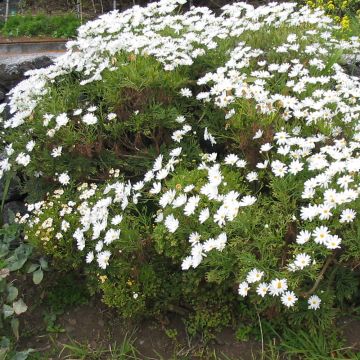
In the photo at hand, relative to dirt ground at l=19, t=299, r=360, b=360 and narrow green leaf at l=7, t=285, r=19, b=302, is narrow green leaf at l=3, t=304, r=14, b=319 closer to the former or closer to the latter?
narrow green leaf at l=7, t=285, r=19, b=302

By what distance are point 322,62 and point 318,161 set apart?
1.37m

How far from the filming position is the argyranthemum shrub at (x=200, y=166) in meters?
2.46

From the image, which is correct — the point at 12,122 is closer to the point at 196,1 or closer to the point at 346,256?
the point at 346,256

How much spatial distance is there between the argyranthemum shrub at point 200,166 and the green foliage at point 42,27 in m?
3.31

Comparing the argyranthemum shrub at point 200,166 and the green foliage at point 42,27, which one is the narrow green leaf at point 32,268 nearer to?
the argyranthemum shrub at point 200,166

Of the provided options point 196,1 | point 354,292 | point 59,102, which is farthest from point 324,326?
point 196,1

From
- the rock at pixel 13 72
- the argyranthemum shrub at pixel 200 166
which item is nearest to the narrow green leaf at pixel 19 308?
the argyranthemum shrub at pixel 200 166

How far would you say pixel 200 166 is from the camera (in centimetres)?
293

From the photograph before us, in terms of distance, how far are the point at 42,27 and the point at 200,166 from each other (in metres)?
5.42

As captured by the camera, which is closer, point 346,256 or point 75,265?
Answer: point 346,256

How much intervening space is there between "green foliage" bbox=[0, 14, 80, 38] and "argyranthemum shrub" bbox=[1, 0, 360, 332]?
3.31 meters

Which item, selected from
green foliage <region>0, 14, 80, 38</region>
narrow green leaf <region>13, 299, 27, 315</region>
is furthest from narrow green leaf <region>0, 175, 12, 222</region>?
green foliage <region>0, 14, 80, 38</region>

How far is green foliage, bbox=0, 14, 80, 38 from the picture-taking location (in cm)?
734

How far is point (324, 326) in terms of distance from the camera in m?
2.60
